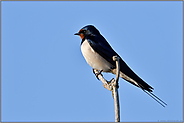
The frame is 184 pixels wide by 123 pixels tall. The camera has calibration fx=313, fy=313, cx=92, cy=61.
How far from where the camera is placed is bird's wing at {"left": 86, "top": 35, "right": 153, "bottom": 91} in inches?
200

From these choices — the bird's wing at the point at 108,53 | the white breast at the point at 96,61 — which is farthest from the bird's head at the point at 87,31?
the white breast at the point at 96,61

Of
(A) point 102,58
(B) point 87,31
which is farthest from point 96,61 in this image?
(B) point 87,31

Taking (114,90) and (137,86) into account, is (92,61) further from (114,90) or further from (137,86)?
(114,90)

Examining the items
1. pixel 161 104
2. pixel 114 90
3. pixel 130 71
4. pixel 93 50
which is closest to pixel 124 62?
pixel 130 71

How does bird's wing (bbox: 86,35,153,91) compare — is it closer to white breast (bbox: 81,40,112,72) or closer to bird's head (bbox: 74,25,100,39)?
white breast (bbox: 81,40,112,72)

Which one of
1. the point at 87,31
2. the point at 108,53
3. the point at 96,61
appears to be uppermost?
the point at 87,31

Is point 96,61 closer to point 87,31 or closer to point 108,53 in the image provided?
point 108,53

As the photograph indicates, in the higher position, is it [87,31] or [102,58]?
[87,31]

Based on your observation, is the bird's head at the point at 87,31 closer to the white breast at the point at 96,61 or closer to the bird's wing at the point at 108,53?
the bird's wing at the point at 108,53

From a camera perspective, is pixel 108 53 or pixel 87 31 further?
pixel 87 31

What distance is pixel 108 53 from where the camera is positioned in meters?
5.46

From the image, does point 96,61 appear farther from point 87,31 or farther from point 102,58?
point 87,31

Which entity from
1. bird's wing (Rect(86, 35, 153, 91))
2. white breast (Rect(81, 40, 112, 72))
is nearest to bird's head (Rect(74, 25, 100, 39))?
bird's wing (Rect(86, 35, 153, 91))

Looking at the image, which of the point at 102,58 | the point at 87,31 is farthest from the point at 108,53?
the point at 87,31
